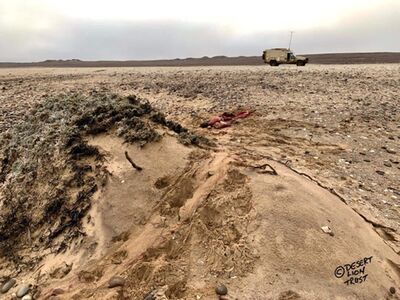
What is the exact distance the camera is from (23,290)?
4371 mm

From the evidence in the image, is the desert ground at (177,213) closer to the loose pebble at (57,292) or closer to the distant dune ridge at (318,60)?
the loose pebble at (57,292)

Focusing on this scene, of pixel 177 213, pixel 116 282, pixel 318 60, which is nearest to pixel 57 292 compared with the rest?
pixel 116 282

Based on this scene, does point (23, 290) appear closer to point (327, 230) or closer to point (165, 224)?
point (165, 224)

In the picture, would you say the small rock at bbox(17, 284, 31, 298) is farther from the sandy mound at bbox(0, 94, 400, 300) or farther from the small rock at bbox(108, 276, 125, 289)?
the small rock at bbox(108, 276, 125, 289)

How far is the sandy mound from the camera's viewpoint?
13.1 ft

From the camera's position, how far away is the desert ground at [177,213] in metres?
4.01

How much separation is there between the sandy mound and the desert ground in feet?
0.05

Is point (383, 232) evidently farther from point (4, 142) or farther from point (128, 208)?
point (4, 142)

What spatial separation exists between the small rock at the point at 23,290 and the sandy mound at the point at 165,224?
105 millimetres

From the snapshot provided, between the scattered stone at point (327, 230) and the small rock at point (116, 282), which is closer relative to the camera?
the small rock at point (116, 282)

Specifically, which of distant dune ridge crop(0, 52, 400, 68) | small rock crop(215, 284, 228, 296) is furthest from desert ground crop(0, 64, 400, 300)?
distant dune ridge crop(0, 52, 400, 68)

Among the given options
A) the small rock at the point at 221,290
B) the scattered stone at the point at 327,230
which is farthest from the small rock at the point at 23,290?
the scattered stone at the point at 327,230

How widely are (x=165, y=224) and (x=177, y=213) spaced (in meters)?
0.20

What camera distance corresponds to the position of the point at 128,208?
4.86 m
